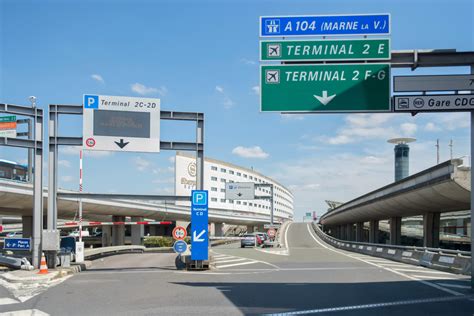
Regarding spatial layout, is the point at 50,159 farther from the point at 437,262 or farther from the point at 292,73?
the point at 437,262

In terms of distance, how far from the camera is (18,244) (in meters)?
19.8

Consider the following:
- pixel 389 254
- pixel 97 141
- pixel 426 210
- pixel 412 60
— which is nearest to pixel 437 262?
pixel 389 254

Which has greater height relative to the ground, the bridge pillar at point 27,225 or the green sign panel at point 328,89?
the green sign panel at point 328,89

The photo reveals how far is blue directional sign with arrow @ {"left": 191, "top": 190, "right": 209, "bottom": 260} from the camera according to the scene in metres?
18.8

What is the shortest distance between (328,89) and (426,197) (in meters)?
21.1

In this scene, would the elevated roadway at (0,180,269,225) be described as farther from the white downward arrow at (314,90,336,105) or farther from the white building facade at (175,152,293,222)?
the white building facade at (175,152,293,222)

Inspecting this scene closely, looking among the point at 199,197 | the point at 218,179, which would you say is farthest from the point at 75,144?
the point at 218,179

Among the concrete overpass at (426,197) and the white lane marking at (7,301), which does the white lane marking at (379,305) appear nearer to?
the white lane marking at (7,301)

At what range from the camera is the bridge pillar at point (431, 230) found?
37.7m

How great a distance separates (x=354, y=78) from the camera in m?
15.1

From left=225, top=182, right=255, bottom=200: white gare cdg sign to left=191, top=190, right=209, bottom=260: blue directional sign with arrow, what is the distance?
45839 mm

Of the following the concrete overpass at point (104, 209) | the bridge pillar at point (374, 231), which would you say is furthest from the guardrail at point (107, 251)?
the bridge pillar at point (374, 231)

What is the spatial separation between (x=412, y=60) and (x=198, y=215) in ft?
30.8

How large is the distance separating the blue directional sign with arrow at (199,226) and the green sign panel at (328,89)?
521 centimetres
